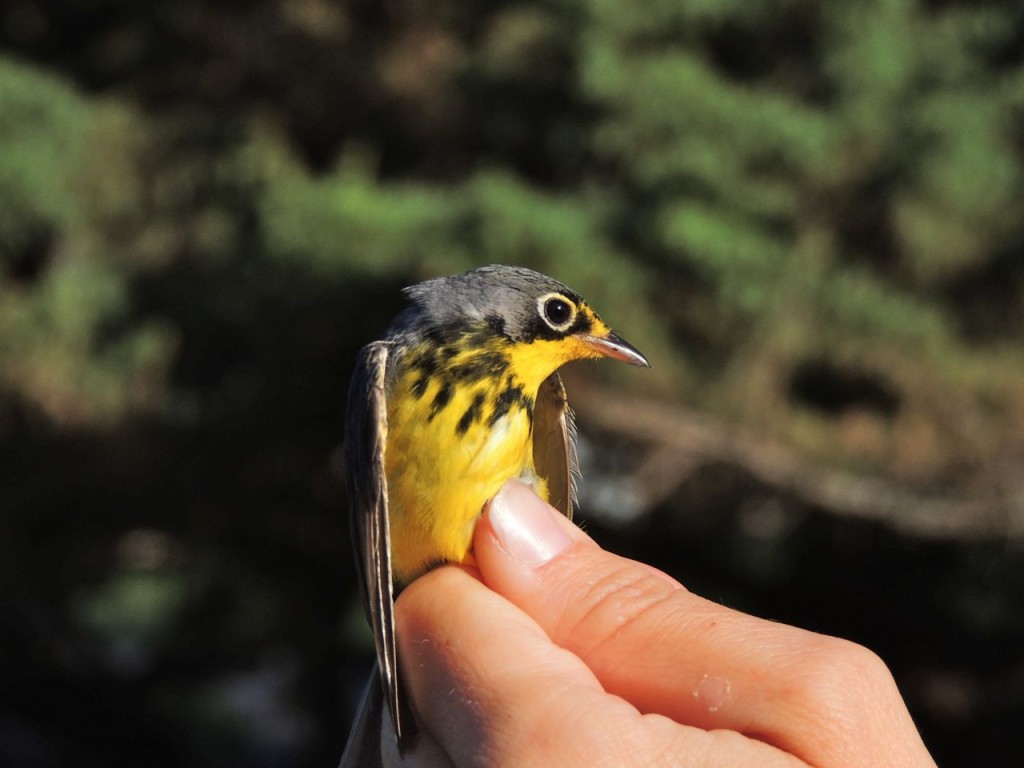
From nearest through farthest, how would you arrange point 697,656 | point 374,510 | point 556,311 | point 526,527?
point 697,656 < point 526,527 < point 374,510 < point 556,311

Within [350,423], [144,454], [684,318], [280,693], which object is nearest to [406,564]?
[350,423]

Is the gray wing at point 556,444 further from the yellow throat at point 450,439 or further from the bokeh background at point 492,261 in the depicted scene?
the bokeh background at point 492,261

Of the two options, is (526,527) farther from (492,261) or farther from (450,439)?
(492,261)

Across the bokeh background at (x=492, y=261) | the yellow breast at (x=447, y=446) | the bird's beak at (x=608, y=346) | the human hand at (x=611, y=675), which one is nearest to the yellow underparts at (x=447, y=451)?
the yellow breast at (x=447, y=446)

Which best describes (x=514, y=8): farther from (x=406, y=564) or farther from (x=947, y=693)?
(x=947, y=693)

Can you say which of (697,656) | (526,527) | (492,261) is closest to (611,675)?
(697,656)

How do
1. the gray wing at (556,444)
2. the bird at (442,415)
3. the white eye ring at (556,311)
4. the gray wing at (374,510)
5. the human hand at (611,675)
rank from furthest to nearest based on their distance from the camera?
the gray wing at (556,444), the white eye ring at (556,311), the bird at (442,415), the gray wing at (374,510), the human hand at (611,675)

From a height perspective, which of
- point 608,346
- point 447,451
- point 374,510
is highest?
point 608,346
